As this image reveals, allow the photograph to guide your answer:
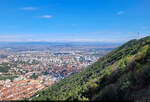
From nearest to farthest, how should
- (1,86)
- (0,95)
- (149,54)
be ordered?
(149,54) → (0,95) → (1,86)

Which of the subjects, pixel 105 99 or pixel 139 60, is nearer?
pixel 105 99

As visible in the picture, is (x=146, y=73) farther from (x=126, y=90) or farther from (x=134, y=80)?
(x=126, y=90)

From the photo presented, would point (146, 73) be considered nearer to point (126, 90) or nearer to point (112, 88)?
point (126, 90)

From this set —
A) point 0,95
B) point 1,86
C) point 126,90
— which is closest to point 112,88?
point 126,90

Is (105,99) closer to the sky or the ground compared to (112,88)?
closer to the ground

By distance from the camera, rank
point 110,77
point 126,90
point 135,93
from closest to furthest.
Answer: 1. point 135,93
2. point 126,90
3. point 110,77

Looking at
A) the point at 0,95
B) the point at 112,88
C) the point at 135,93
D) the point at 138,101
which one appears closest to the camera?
the point at 138,101

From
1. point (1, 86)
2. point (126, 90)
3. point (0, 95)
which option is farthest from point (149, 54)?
point (1, 86)

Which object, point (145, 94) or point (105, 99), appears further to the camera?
point (105, 99)

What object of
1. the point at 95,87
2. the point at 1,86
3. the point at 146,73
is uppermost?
the point at 146,73
